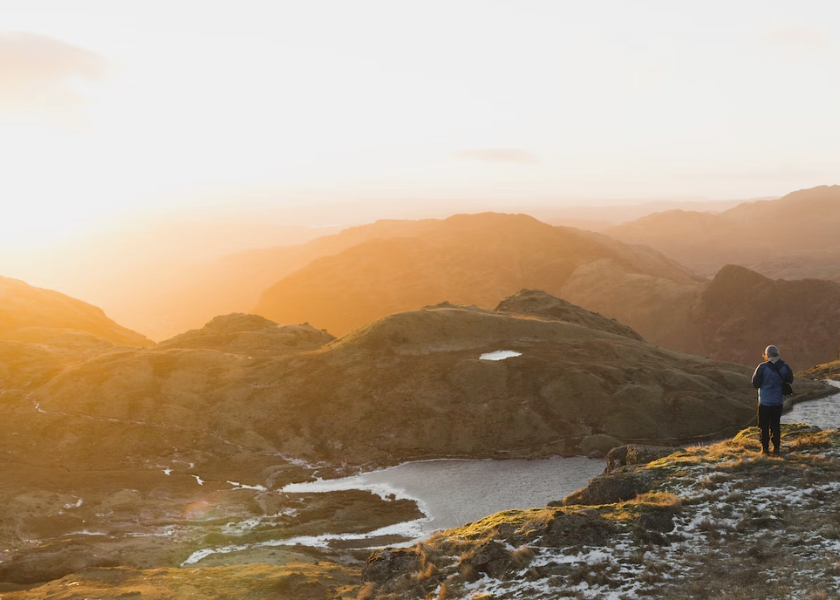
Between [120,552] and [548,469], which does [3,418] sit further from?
[548,469]

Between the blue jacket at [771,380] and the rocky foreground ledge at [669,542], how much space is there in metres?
4.53

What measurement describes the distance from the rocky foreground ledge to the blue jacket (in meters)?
4.53

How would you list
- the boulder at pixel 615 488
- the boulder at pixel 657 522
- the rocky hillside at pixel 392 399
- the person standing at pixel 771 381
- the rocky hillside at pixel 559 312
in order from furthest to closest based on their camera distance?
the rocky hillside at pixel 559 312, the rocky hillside at pixel 392 399, the boulder at pixel 615 488, the person standing at pixel 771 381, the boulder at pixel 657 522

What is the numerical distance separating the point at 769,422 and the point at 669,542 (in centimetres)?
939

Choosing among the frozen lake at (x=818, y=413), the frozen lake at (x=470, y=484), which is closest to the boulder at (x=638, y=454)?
the frozen lake at (x=470, y=484)

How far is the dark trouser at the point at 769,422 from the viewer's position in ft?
111

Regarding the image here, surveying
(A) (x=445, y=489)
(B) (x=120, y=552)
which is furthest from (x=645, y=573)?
(A) (x=445, y=489)

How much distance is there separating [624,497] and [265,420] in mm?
90595

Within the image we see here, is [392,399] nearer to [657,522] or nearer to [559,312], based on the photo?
[559,312]

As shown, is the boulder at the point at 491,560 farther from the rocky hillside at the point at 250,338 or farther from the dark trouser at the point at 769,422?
the rocky hillside at the point at 250,338

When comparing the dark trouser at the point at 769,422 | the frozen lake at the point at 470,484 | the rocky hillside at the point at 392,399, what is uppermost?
the dark trouser at the point at 769,422

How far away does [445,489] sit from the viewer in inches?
3666

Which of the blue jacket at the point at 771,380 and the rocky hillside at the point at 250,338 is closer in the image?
the blue jacket at the point at 771,380

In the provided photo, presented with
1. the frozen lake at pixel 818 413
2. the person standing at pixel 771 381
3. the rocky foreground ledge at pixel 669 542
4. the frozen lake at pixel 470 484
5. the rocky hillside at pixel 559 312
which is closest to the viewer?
the rocky foreground ledge at pixel 669 542
